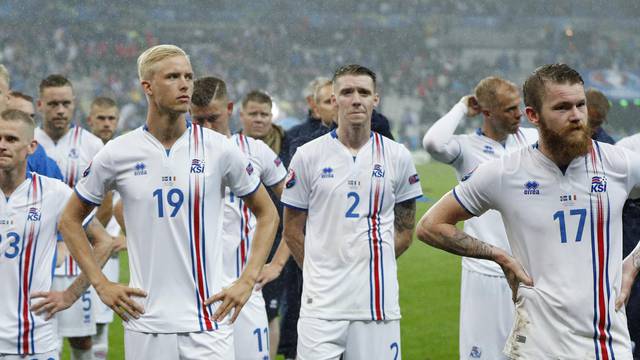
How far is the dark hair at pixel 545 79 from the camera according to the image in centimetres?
452

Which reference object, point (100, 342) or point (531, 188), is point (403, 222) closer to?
point (531, 188)

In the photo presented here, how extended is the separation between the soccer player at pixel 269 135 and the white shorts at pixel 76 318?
4.67ft

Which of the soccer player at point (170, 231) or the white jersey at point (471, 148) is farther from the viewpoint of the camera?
the white jersey at point (471, 148)

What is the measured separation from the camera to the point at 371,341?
629cm

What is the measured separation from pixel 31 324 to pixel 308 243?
5.53 feet

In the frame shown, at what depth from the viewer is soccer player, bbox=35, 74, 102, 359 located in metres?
8.88

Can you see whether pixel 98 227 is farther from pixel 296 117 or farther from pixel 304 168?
pixel 296 117

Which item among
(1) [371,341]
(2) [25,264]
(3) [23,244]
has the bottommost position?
(1) [371,341]

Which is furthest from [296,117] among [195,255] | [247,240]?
[195,255]

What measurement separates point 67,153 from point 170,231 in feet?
14.5

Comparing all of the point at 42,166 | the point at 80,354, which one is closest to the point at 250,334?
the point at 42,166

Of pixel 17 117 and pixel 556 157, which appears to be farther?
pixel 17 117

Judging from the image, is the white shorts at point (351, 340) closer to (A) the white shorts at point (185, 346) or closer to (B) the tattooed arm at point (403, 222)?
(B) the tattooed arm at point (403, 222)

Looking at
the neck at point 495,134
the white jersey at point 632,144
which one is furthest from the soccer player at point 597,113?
the neck at point 495,134
